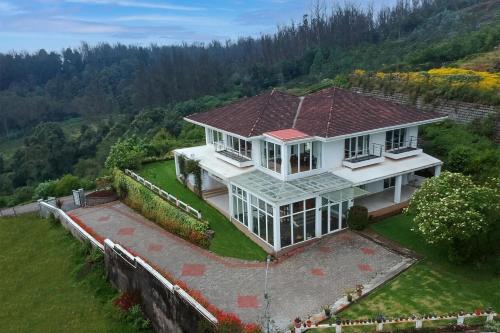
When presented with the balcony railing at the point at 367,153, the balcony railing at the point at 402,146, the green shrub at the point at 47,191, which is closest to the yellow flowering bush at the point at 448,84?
the balcony railing at the point at 402,146

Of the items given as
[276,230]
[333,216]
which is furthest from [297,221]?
[333,216]

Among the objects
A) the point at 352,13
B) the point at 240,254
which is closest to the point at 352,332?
the point at 240,254

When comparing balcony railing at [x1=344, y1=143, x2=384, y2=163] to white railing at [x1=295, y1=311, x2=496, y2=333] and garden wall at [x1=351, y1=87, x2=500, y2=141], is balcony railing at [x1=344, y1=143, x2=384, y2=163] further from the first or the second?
white railing at [x1=295, y1=311, x2=496, y2=333]

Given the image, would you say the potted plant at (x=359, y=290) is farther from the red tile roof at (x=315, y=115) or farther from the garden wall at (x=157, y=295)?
the red tile roof at (x=315, y=115)

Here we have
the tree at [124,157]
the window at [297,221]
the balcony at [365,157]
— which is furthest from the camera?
the tree at [124,157]

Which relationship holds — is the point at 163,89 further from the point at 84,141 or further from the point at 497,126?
the point at 497,126

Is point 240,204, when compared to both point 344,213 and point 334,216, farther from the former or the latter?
point 344,213
